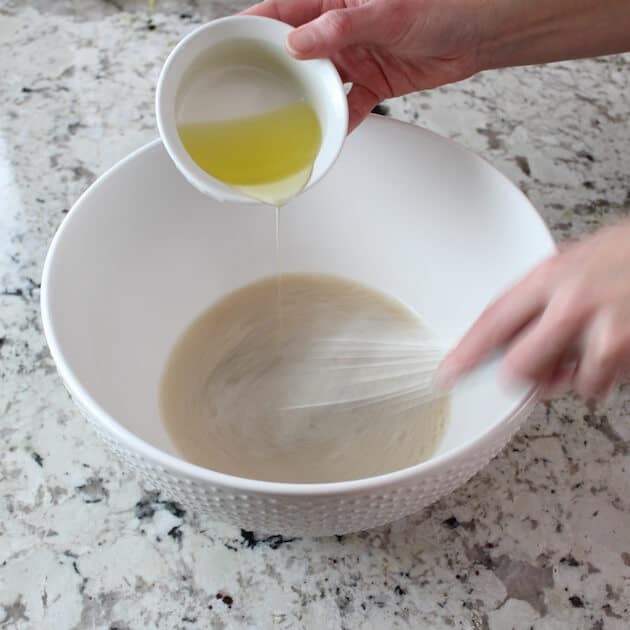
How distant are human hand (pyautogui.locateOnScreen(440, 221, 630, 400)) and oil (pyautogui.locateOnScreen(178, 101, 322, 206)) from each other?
284mm

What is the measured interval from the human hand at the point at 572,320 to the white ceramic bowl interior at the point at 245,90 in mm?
261

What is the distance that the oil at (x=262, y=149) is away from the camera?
0.82m

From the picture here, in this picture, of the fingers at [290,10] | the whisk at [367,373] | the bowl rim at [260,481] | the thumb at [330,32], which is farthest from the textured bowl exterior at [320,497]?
the fingers at [290,10]

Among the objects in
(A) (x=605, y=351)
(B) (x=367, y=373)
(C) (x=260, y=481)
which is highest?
(A) (x=605, y=351)

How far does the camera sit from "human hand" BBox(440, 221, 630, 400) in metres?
0.56

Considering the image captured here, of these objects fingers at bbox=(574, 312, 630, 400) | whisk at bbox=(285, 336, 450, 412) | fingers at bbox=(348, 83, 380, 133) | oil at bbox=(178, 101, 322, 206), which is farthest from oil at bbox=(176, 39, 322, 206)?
fingers at bbox=(574, 312, 630, 400)

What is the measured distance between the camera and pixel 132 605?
2.36 feet

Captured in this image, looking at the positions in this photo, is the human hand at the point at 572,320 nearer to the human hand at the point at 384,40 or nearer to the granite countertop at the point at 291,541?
the granite countertop at the point at 291,541

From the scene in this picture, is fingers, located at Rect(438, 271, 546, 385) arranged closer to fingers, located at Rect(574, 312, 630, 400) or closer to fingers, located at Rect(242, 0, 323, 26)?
fingers, located at Rect(574, 312, 630, 400)

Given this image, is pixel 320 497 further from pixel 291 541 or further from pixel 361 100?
pixel 361 100

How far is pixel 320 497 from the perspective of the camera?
58 cm

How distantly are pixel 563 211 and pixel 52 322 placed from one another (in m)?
0.65

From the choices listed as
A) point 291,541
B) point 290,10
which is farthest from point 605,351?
point 290,10

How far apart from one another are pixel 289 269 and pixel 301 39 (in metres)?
0.33
